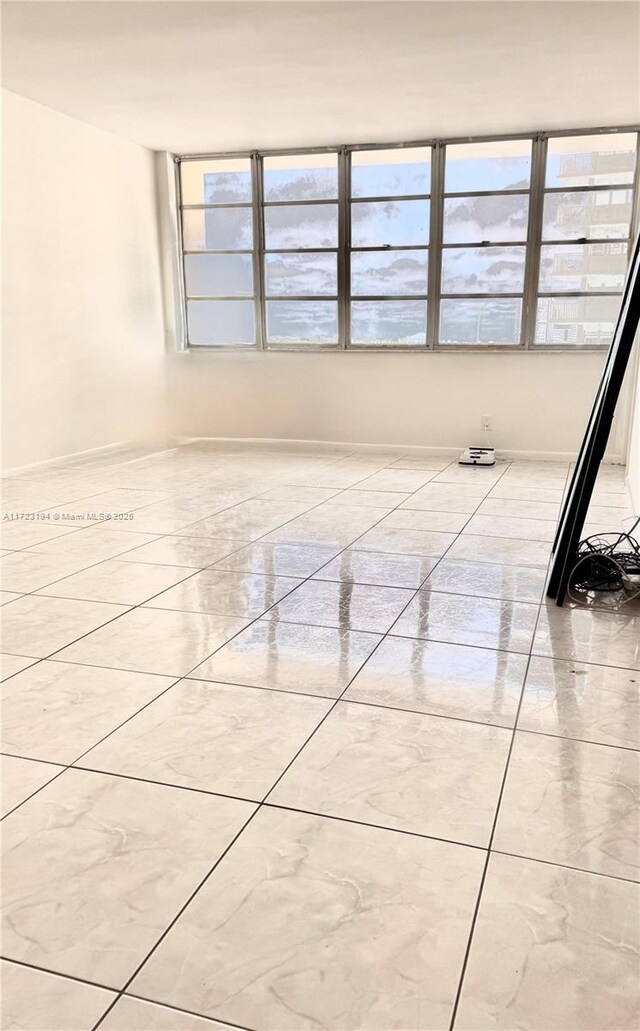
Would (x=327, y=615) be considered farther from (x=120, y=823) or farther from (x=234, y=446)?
(x=234, y=446)

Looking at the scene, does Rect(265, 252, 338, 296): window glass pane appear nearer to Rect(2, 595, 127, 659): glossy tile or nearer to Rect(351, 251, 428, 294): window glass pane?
Rect(351, 251, 428, 294): window glass pane

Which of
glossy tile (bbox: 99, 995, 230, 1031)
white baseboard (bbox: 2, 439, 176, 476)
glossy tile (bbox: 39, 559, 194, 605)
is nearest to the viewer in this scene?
glossy tile (bbox: 99, 995, 230, 1031)

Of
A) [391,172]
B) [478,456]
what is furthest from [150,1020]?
[391,172]

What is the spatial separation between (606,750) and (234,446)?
5.59m

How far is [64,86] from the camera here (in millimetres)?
4902

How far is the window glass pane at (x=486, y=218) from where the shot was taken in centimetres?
621

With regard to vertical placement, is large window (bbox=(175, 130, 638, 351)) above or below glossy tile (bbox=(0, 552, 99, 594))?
above

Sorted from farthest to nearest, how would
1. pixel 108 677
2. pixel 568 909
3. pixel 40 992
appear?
pixel 108 677 → pixel 568 909 → pixel 40 992

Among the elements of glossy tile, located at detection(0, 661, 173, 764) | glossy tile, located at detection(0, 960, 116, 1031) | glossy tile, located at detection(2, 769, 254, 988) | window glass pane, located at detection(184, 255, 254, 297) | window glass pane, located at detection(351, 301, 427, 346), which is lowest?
glossy tile, located at detection(0, 661, 173, 764)

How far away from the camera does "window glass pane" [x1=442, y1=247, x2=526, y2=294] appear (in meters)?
6.30

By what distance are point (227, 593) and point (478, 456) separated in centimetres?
367

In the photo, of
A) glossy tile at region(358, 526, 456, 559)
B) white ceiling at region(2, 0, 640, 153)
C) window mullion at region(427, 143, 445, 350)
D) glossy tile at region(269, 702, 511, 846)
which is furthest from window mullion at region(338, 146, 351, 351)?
glossy tile at region(269, 702, 511, 846)

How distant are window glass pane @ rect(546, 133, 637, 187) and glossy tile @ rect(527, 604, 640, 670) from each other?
4.50 m

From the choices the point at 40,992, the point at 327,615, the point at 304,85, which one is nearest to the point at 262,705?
the point at 327,615
